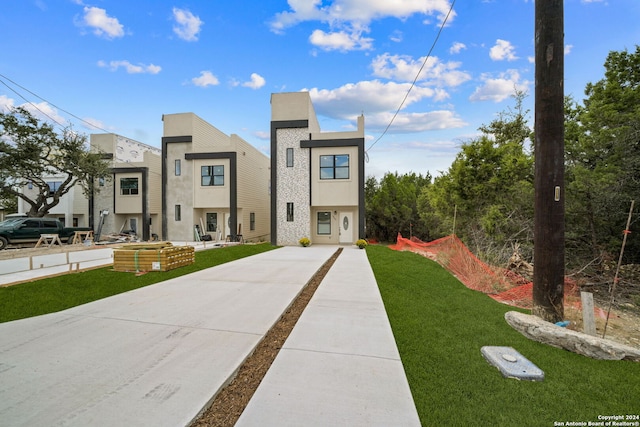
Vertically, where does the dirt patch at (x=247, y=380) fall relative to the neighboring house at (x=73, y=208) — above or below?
below

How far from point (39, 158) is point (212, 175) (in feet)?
35.7

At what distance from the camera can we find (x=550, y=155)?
4.04 metres

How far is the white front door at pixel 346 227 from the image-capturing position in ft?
56.5

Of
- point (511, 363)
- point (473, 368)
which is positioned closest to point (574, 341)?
point (511, 363)

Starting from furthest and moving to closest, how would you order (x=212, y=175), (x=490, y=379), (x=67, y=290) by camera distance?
(x=212, y=175) < (x=67, y=290) < (x=490, y=379)

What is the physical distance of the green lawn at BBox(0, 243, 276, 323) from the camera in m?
5.01

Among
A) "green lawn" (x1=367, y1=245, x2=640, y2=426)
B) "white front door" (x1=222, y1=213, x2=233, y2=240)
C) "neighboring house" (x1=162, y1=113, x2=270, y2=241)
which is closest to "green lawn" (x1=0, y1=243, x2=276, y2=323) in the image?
"green lawn" (x1=367, y1=245, x2=640, y2=426)

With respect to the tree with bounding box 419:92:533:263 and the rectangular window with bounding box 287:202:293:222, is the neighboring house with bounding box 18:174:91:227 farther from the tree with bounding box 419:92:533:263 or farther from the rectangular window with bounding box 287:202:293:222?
the tree with bounding box 419:92:533:263

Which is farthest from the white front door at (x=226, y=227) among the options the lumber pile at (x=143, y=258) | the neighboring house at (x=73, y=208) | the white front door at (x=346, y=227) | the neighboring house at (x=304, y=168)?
the neighboring house at (x=73, y=208)

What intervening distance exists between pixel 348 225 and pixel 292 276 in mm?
10087

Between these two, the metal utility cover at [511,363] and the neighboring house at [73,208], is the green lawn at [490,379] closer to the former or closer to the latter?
the metal utility cover at [511,363]

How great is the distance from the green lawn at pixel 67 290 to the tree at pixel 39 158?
14482mm

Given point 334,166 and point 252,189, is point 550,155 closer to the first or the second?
point 334,166

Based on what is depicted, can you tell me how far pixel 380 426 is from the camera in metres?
2.10
